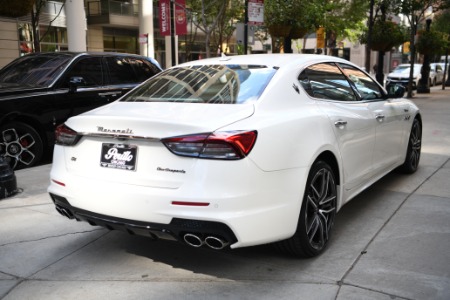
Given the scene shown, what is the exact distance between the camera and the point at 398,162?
5648 mm

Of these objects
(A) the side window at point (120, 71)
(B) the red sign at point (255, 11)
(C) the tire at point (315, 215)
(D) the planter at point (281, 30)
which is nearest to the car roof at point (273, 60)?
(C) the tire at point (315, 215)

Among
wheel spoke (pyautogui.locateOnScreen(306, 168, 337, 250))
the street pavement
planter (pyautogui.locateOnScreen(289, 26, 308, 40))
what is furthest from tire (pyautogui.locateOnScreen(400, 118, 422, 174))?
planter (pyautogui.locateOnScreen(289, 26, 308, 40))

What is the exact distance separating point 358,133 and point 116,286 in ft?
8.26

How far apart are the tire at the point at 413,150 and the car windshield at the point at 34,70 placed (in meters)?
5.30

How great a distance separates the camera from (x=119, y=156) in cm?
320

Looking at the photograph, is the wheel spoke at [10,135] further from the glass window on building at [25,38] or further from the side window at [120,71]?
the glass window on building at [25,38]

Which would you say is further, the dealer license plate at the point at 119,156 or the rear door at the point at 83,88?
the rear door at the point at 83,88


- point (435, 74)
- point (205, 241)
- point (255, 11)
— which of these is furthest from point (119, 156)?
point (435, 74)

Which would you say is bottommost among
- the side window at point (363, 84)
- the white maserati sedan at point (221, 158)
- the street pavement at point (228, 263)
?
the street pavement at point (228, 263)

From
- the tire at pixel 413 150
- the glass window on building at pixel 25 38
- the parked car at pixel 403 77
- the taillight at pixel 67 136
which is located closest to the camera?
the taillight at pixel 67 136

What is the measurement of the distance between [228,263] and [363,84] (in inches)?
105

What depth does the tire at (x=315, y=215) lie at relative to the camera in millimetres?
3482

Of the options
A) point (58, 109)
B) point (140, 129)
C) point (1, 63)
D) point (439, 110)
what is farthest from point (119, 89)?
point (1, 63)

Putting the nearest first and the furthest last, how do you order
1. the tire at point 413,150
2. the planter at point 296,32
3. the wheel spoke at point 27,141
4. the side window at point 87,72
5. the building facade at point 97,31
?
the tire at point 413,150 → the wheel spoke at point 27,141 → the side window at point 87,72 → the planter at point 296,32 → the building facade at point 97,31
